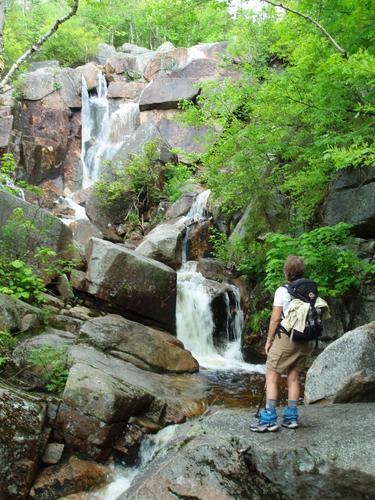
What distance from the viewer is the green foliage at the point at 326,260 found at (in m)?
8.46

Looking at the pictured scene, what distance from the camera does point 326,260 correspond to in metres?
8.77

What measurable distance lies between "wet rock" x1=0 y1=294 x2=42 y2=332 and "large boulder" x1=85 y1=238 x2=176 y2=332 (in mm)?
2445

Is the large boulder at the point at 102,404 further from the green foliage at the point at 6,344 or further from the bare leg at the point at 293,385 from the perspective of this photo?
the bare leg at the point at 293,385

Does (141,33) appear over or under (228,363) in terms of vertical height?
over

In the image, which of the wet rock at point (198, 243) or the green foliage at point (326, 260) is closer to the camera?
the green foliage at point (326, 260)

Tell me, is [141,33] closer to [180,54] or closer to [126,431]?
[180,54]

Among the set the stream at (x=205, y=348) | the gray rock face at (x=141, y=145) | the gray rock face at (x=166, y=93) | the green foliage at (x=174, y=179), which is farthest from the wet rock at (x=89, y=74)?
the green foliage at (x=174, y=179)

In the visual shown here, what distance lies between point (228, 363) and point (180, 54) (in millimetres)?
23047

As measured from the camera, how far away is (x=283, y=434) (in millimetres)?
4340

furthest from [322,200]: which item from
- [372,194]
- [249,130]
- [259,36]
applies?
[259,36]

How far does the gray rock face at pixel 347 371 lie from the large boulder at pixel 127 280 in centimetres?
497

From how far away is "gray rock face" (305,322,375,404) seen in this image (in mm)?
5414

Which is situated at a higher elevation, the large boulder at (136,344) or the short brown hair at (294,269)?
the short brown hair at (294,269)

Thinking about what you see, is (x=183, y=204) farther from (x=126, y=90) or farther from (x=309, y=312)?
(x=309, y=312)
